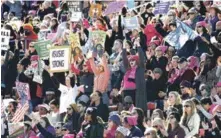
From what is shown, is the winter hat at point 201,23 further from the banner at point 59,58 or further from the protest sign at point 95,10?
the protest sign at point 95,10

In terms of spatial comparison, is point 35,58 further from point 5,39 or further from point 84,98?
point 84,98

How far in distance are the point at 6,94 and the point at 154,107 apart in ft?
14.5

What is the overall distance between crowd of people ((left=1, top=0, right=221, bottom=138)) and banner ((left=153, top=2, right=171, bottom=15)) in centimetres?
18

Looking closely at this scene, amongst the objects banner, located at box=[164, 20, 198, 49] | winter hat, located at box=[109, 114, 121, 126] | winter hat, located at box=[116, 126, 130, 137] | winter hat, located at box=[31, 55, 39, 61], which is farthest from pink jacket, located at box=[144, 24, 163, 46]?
winter hat, located at box=[116, 126, 130, 137]

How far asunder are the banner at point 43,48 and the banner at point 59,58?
0.45 meters

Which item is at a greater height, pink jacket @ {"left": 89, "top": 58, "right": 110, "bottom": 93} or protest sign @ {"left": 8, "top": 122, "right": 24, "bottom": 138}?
pink jacket @ {"left": 89, "top": 58, "right": 110, "bottom": 93}

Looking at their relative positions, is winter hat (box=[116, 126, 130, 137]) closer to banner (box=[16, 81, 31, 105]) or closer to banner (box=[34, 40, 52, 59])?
banner (box=[16, 81, 31, 105])

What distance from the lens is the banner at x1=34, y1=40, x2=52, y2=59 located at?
102 feet

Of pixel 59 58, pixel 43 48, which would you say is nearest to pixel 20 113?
pixel 59 58

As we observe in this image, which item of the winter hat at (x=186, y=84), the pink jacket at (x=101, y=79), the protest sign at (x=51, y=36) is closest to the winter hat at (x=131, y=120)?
the winter hat at (x=186, y=84)

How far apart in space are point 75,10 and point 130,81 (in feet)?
17.9

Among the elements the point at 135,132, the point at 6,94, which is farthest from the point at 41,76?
the point at 135,132

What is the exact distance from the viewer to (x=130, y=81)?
28.2 metres

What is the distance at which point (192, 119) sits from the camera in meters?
25.5
